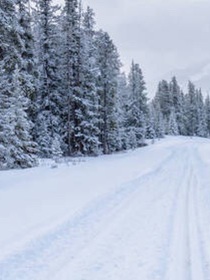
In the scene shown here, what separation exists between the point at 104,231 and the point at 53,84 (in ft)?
80.2

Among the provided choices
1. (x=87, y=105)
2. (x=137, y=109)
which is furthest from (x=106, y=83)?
(x=137, y=109)

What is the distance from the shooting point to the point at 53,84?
30.6m

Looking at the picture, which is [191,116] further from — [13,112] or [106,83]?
[13,112]

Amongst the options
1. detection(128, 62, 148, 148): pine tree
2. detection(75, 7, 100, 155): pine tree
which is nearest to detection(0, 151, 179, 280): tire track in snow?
detection(75, 7, 100, 155): pine tree

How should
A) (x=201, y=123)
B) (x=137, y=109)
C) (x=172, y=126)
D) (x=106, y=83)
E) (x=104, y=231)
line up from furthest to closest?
1. (x=201, y=123)
2. (x=172, y=126)
3. (x=137, y=109)
4. (x=106, y=83)
5. (x=104, y=231)

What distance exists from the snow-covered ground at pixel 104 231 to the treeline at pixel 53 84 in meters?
6.64

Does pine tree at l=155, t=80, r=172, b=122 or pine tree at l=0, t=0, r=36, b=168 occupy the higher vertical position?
pine tree at l=155, t=80, r=172, b=122

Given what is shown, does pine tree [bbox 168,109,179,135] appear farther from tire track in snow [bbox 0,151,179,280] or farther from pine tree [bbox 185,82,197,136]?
tire track in snow [bbox 0,151,179,280]

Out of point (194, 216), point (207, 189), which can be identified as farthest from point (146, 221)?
point (207, 189)

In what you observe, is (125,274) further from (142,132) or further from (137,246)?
(142,132)

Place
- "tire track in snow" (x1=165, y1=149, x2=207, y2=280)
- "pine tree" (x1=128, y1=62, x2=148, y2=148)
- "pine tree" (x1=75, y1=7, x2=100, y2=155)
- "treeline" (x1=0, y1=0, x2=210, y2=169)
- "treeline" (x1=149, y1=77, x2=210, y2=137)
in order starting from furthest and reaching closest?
1. "treeline" (x1=149, y1=77, x2=210, y2=137)
2. "pine tree" (x1=128, y1=62, x2=148, y2=148)
3. "pine tree" (x1=75, y1=7, x2=100, y2=155)
4. "treeline" (x1=0, y1=0, x2=210, y2=169)
5. "tire track in snow" (x1=165, y1=149, x2=207, y2=280)

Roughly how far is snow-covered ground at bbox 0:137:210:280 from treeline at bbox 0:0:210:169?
6.64 metres

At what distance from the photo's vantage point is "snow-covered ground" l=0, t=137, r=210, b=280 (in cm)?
525

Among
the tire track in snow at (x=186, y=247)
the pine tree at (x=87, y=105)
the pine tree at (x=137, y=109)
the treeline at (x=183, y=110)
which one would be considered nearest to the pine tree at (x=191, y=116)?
the treeline at (x=183, y=110)
